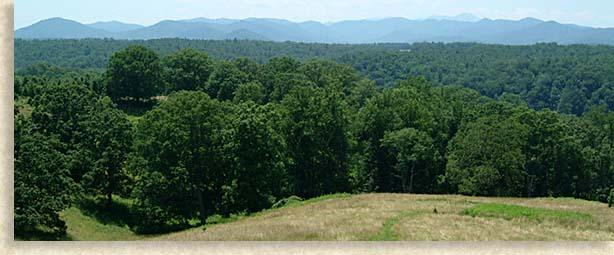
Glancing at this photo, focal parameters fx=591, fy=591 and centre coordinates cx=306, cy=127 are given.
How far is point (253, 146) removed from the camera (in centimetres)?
2927

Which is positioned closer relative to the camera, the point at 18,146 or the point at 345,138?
the point at 18,146

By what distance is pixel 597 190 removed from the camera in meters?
43.4

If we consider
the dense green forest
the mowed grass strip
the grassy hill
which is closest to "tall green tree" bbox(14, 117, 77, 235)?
the dense green forest

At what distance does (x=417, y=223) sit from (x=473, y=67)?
137299 millimetres

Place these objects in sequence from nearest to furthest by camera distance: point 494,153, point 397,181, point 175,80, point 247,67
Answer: point 494,153 < point 397,181 < point 175,80 < point 247,67

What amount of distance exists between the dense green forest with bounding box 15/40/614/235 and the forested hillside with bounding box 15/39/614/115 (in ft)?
147

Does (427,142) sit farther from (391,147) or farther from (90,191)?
(90,191)

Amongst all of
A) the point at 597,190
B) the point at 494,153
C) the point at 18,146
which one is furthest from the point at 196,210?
the point at 597,190

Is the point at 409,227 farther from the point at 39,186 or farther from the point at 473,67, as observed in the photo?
the point at 473,67

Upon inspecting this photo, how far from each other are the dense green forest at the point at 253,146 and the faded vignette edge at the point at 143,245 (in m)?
10.7

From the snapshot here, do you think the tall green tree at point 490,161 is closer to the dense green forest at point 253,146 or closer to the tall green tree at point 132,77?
the dense green forest at point 253,146

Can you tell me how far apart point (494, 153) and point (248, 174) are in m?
14.9

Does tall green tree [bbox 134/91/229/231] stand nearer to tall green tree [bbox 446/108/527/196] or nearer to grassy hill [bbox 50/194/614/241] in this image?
grassy hill [bbox 50/194/614/241]

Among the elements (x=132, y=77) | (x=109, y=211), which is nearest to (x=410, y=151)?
(x=109, y=211)
